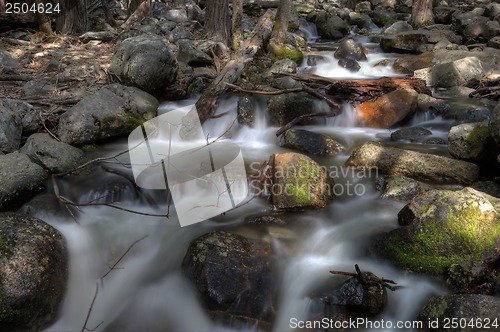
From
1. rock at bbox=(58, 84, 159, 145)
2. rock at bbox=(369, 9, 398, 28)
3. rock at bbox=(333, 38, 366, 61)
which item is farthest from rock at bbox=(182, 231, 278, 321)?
rock at bbox=(369, 9, 398, 28)

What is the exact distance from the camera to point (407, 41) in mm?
11953

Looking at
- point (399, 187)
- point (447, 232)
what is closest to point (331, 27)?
point (399, 187)

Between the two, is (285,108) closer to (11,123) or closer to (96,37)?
(11,123)

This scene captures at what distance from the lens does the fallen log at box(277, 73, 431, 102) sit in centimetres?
743

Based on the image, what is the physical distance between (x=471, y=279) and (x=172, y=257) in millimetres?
2871

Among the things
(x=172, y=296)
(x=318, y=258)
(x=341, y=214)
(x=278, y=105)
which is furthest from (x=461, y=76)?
(x=172, y=296)

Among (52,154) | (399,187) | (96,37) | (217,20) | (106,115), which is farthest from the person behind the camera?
(217,20)

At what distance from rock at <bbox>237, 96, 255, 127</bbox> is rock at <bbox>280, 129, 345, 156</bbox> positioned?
0.90m

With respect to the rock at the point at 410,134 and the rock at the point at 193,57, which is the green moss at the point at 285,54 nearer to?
the rock at the point at 193,57

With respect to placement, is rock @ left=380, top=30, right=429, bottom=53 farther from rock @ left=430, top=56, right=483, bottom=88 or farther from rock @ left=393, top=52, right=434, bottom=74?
rock @ left=430, top=56, right=483, bottom=88

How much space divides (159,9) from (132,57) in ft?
27.0

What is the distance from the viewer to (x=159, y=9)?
1409 cm

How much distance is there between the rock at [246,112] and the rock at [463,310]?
4480mm

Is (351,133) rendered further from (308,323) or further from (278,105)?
(308,323)
